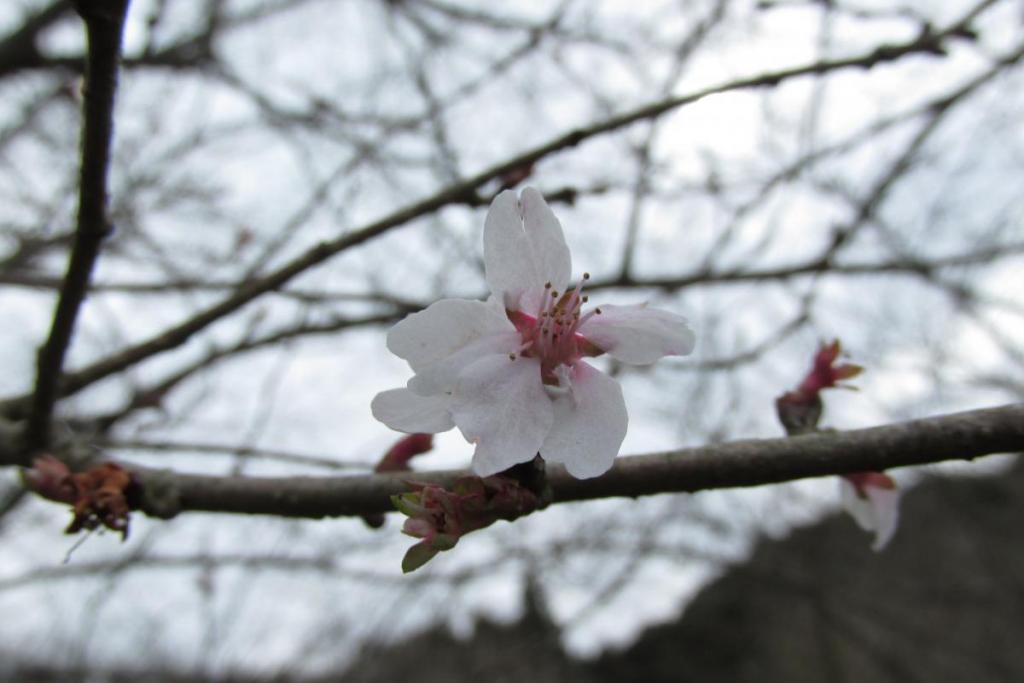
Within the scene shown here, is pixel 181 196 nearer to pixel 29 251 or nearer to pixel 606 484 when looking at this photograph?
pixel 29 251

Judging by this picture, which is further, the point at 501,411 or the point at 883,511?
the point at 883,511

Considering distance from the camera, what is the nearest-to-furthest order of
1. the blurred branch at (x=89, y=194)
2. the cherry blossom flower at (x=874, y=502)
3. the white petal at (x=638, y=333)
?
the blurred branch at (x=89, y=194)
the white petal at (x=638, y=333)
the cherry blossom flower at (x=874, y=502)

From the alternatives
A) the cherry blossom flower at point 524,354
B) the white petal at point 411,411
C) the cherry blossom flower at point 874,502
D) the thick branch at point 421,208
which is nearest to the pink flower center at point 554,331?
the cherry blossom flower at point 524,354

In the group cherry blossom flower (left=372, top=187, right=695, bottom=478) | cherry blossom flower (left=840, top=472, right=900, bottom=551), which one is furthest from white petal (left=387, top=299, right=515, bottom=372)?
cherry blossom flower (left=840, top=472, right=900, bottom=551)

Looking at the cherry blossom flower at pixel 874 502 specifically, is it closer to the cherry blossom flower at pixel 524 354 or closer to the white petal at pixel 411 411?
the cherry blossom flower at pixel 524 354

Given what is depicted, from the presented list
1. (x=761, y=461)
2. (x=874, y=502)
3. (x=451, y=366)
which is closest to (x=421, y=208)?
(x=451, y=366)

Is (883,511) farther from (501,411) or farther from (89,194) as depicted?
(89,194)
